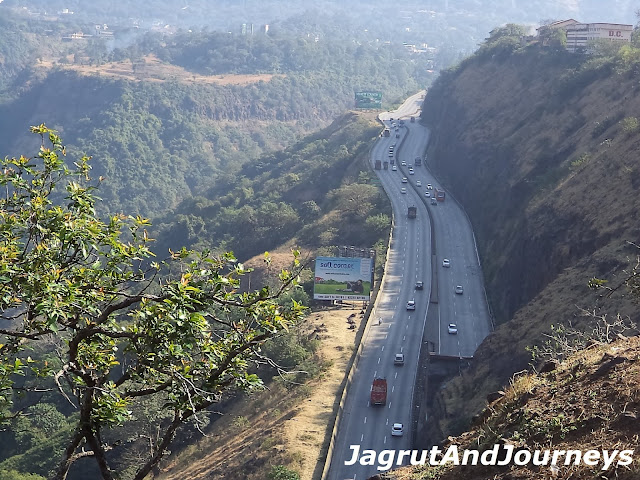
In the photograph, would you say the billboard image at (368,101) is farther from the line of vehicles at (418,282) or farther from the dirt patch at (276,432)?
the dirt patch at (276,432)

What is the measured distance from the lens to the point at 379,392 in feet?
124

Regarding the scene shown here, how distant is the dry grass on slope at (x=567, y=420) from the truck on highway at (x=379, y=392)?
68.2ft

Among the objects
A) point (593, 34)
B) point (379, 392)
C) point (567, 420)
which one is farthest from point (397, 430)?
point (593, 34)

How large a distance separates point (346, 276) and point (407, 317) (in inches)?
200

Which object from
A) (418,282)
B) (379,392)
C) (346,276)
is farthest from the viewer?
(418,282)

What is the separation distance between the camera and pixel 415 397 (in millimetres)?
39719

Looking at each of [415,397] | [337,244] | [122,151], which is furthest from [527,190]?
[122,151]

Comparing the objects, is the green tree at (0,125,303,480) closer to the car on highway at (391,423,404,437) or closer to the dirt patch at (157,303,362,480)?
the dirt patch at (157,303,362,480)

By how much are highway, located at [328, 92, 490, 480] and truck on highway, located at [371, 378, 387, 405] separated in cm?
35

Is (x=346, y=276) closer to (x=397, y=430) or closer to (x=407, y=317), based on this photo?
(x=407, y=317)

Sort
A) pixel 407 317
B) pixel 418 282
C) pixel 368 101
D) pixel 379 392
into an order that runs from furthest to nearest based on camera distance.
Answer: pixel 368 101 → pixel 418 282 → pixel 407 317 → pixel 379 392

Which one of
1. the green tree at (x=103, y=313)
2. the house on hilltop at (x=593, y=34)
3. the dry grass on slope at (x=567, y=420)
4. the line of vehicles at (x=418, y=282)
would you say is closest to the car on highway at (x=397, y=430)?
the line of vehicles at (x=418, y=282)

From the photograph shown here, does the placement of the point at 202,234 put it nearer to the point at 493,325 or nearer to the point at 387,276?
the point at 387,276

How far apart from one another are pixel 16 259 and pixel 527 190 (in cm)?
5580
